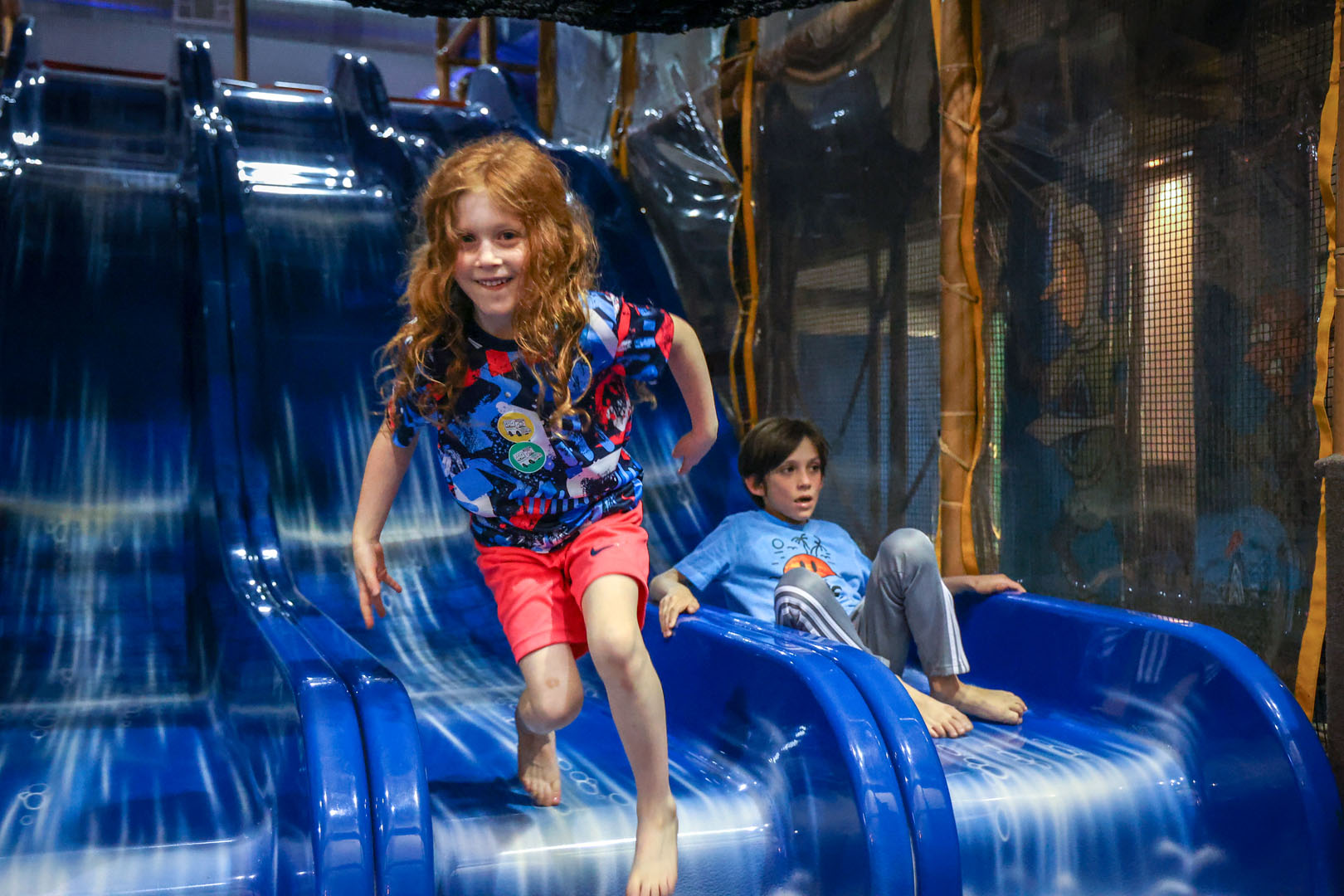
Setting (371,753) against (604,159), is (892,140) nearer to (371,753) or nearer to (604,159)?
(604,159)

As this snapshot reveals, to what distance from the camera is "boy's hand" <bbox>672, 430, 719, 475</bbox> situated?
5.70ft

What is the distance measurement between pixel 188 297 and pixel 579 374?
7.45 feet

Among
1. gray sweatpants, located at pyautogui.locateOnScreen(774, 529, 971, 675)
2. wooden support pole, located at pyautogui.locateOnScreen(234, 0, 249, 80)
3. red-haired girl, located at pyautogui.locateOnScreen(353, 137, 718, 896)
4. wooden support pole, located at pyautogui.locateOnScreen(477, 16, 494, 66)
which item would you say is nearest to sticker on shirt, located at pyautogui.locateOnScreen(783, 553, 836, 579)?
gray sweatpants, located at pyautogui.locateOnScreen(774, 529, 971, 675)

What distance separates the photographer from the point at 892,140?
9.21ft

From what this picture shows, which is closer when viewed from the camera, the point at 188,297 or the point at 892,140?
the point at 892,140

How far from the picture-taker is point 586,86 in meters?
4.67

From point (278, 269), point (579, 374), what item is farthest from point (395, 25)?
point (579, 374)

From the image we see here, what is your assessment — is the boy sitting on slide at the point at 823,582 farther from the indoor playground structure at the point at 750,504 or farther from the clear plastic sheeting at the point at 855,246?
the clear plastic sheeting at the point at 855,246

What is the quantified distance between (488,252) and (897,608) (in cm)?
108

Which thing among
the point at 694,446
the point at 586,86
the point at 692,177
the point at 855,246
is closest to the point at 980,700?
the point at 694,446

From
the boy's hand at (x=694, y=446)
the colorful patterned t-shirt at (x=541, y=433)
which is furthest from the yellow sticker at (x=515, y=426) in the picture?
the boy's hand at (x=694, y=446)

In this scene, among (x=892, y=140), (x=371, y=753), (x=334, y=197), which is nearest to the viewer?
(x=371, y=753)

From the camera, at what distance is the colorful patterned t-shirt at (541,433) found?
5.15ft

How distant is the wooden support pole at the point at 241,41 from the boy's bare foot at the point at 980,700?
188 inches
